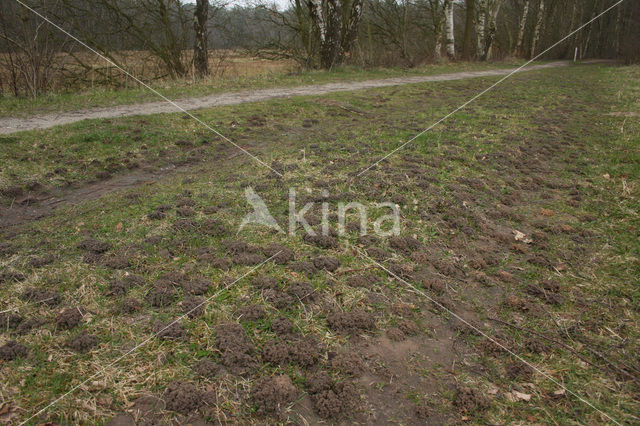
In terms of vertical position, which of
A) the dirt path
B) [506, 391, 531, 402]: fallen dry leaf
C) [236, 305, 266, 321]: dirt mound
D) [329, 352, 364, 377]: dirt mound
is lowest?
[506, 391, 531, 402]: fallen dry leaf

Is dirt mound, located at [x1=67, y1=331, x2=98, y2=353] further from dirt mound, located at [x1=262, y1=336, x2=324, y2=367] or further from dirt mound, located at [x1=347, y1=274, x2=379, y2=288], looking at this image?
dirt mound, located at [x1=347, y1=274, x2=379, y2=288]

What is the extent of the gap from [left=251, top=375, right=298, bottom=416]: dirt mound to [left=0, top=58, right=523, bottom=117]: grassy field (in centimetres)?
697

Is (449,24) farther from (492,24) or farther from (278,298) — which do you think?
(278,298)

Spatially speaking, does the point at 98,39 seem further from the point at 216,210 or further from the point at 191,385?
the point at 191,385

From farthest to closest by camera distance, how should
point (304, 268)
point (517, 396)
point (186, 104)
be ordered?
1. point (186, 104)
2. point (304, 268)
3. point (517, 396)

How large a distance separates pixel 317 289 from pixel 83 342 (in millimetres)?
1420

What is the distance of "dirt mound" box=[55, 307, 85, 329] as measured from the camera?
2424 mm

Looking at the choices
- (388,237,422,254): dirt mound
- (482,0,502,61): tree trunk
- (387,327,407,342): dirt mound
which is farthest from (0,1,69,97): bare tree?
(482,0,502,61): tree trunk

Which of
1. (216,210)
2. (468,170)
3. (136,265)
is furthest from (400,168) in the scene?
(136,265)

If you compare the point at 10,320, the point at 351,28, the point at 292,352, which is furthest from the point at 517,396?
the point at 351,28

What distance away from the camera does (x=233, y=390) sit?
2.07 metres

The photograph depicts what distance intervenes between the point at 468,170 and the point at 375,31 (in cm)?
1969

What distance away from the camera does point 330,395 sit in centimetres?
205

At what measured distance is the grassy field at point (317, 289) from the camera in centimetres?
207
